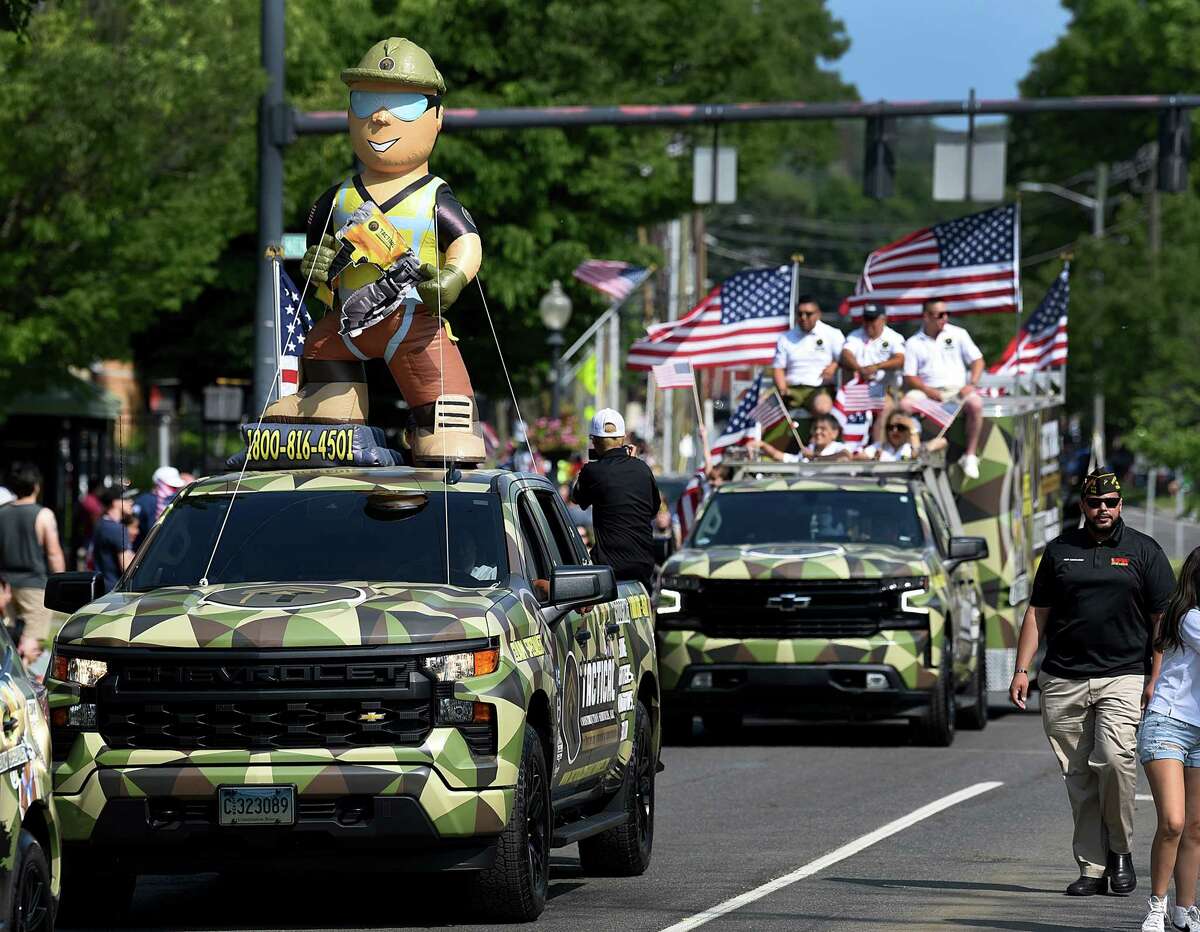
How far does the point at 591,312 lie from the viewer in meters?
40.4

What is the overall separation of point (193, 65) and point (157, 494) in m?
6.02

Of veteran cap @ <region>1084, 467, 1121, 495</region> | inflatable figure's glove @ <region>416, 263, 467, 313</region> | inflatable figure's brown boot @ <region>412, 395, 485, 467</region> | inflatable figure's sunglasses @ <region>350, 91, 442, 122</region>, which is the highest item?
inflatable figure's sunglasses @ <region>350, 91, 442, 122</region>

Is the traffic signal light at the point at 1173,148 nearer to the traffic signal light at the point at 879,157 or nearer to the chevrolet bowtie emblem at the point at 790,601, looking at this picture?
the traffic signal light at the point at 879,157

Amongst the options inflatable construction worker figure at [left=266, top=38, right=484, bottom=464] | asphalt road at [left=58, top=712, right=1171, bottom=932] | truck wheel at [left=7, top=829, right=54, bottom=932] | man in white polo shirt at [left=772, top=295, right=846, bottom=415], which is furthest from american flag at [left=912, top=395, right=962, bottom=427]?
truck wheel at [left=7, top=829, right=54, bottom=932]

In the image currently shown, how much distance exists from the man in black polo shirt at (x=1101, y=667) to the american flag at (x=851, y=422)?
10.3 meters

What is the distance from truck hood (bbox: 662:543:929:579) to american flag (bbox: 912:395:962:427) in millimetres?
2603

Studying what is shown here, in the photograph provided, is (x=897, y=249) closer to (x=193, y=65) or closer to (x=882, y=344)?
(x=882, y=344)

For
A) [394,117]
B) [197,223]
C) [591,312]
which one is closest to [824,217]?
[591,312]

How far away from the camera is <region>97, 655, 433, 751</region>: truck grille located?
30.3 feet

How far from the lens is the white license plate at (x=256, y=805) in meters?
9.14

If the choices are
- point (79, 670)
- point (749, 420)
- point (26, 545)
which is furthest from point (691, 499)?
point (79, 670)

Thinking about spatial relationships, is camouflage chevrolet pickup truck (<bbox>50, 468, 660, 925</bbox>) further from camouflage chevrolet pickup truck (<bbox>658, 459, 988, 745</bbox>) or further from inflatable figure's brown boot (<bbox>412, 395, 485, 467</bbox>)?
camouflage chevrolet pickup truck (<bbox>658, 459, 988, 745</bbox>)

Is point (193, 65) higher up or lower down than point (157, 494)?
higher up

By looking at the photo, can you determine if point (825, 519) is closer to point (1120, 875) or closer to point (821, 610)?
point (821, 610)
